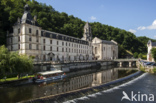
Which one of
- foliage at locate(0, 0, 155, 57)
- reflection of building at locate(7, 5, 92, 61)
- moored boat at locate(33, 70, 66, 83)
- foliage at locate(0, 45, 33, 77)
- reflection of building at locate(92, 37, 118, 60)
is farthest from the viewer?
reflection of building at locate(92, 37, 118, 60)

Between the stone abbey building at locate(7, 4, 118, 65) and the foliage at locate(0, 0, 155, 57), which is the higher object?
the foliage at locate(0, 0, 155, 57)

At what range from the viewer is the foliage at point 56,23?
1964 inches

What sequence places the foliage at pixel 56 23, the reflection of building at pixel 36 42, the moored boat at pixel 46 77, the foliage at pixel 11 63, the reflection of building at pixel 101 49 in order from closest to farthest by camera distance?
the foliage at pixel 11 63 → the moored boat at pixel 46 77 → the reflection of building at pixel 36 42 → the foliage at pixel 56 23 → the reflection of building at pixel 101 49

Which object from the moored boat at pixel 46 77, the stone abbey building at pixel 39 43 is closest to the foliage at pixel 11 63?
the moored boat at pixel 46 77

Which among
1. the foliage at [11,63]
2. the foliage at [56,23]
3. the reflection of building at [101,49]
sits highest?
the foliage at [56,23]

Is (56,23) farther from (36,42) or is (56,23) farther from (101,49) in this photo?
(36,42)

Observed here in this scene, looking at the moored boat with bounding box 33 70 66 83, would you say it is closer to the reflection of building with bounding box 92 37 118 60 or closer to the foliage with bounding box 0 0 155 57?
the foliage with bounding box 0 0 155 57

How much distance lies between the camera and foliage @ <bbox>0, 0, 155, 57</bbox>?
164ft

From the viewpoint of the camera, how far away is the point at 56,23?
81750 mm

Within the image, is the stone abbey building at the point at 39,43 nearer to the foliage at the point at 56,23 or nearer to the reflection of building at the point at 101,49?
the foliage at the point at 56,23

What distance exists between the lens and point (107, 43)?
9531 centimetres

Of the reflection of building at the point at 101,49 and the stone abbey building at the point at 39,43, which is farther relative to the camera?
the reflection of building at the point at 101,49

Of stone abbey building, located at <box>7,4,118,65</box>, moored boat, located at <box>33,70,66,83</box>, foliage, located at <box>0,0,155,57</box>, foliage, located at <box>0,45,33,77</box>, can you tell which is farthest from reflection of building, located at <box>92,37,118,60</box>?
foliage, located at <box>0,45,33,77</box>

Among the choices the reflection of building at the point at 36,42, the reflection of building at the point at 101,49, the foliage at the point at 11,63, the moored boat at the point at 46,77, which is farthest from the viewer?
the reflection of building at the point at 101,49
